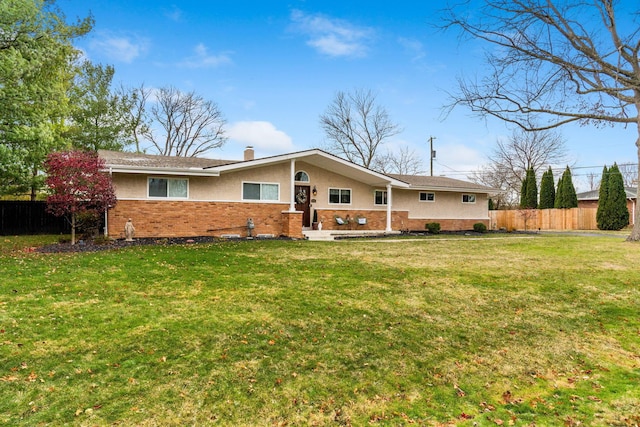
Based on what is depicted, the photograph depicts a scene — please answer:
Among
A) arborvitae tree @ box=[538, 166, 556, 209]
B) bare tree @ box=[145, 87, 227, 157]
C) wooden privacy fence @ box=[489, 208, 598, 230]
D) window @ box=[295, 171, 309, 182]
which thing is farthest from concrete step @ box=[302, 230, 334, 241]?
arborvitae tree @ box=[538, 166, 556, 209]

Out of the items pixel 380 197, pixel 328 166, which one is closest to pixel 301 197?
pixel 328 166

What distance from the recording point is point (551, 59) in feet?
38.9

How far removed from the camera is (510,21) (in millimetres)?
10938

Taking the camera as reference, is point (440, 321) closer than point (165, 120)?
Yes

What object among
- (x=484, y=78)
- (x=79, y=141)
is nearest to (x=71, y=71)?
(x=79, y=141)

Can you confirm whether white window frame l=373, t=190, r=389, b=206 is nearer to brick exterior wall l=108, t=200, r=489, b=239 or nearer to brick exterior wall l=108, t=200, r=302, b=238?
brick exterior wall l=108, t=200, r=489, b=239

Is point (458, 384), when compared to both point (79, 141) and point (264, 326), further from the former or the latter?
point (79, 141)

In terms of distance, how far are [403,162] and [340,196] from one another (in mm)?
25209

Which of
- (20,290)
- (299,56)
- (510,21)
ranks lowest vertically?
(20,290)

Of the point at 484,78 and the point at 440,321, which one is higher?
the point at 484,78

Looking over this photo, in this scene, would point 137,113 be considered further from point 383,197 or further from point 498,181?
point 498,181

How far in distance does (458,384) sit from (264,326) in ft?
7.92

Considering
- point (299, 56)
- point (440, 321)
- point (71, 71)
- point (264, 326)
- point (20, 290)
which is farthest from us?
point (71, 71)

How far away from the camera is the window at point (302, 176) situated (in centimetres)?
1704
